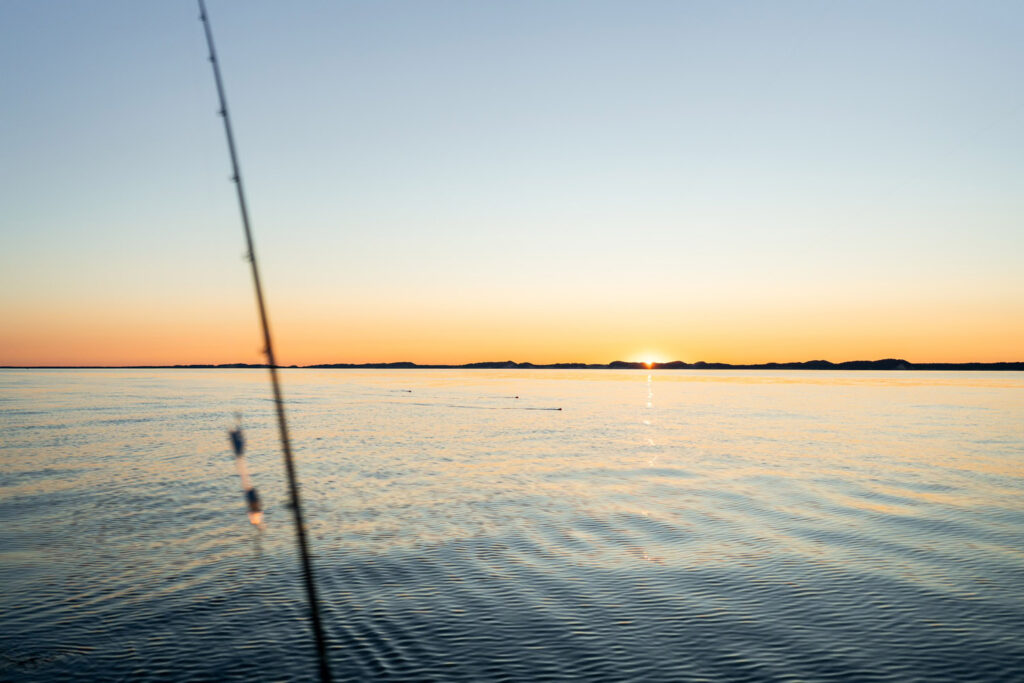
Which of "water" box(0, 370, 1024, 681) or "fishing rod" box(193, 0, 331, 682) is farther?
"water" box(0, 370, 1024, 681)

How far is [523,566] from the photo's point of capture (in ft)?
60.0

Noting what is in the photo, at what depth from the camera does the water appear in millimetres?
12539

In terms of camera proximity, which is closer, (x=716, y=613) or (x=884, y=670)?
(x=884, y=670)

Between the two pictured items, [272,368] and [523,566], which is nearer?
[272,368]

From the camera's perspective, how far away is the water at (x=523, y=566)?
494 inches

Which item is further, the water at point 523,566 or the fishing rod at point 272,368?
the water at point 523,566

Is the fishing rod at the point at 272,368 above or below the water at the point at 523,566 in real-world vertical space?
above

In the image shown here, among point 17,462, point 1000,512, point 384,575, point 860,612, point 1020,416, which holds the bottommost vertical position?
point 1020,416

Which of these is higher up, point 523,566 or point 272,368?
point 272,368

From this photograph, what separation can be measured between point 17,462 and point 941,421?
231 ft

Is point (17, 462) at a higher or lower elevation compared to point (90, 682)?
higher

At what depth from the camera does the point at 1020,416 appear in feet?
233

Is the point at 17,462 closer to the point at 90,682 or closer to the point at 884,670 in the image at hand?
the point at 90,682

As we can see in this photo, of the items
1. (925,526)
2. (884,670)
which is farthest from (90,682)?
(925,526)
